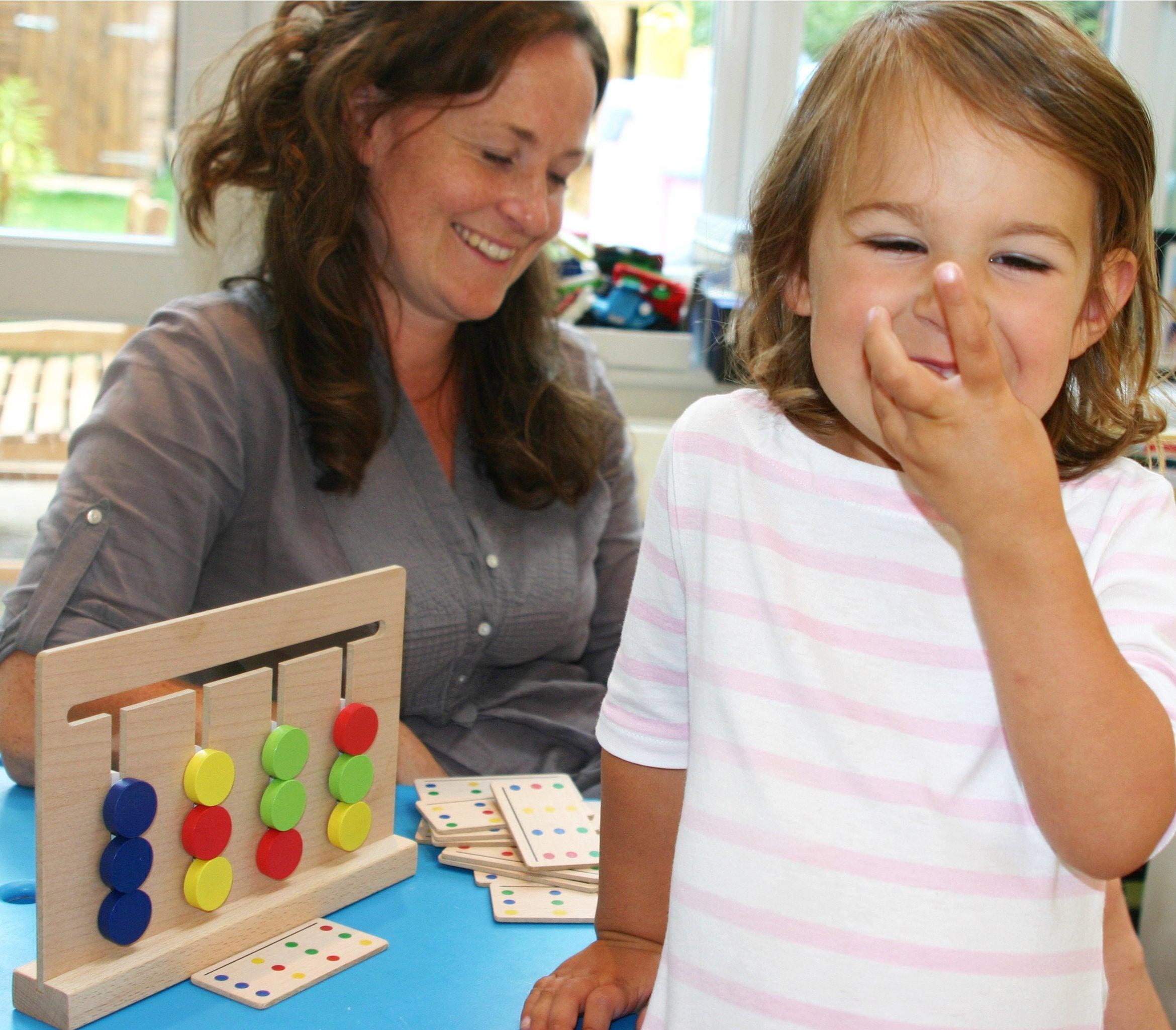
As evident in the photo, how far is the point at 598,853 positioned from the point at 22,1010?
16.7 inches

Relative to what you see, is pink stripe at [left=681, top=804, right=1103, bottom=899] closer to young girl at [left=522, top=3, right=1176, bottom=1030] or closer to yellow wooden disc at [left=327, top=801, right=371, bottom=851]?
young girl at [left=522, top=3, right=1176, bottom=1030]

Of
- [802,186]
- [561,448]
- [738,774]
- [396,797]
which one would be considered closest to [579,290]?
[561,448]

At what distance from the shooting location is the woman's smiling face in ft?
4.85

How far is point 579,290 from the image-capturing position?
2395mm

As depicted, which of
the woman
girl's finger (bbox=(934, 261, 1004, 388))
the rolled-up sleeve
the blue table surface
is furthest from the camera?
the woman

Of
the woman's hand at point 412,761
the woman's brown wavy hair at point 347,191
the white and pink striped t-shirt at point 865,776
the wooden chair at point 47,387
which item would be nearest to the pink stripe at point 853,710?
the white and pink striped t-shirt at point 865,776

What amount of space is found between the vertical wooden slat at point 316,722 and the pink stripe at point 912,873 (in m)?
0.35

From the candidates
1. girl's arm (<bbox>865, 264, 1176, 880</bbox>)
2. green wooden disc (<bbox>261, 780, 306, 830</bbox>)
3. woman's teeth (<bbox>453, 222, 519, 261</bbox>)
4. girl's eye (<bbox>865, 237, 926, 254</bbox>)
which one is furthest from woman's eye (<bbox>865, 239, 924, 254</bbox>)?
woman's teeth (<bbox>453, 222, 519, 261</bbox>)

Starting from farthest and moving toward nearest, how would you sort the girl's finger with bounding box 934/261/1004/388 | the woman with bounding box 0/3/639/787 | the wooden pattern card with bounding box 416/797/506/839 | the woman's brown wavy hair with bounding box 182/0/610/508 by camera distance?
1. the woman's brown wavy hair with bounding box 182/0/610/508
2. the woman with bounding box 0/3/639/787
3. the wooden pattern card with bounding box 416/797/506/839
4. the girl's finger with bounding box 934/261/1004/388

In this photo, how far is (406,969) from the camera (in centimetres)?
86

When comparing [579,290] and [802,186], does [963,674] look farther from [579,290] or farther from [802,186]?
[579,290]

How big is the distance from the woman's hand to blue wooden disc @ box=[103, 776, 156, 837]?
1.59 feet

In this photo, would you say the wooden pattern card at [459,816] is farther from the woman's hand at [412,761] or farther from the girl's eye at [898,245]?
the girl's eye at [898,245]

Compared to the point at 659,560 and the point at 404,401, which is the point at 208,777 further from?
the point at 404,401
